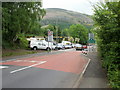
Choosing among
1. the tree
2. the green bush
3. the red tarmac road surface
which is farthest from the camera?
the tree

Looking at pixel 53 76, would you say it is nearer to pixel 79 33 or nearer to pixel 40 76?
pixel 40 76

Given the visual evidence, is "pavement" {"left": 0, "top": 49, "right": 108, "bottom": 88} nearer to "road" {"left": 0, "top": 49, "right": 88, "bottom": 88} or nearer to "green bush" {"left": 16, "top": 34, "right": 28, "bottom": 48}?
"road" {"left": 0, "top": 49, "right": 88, "bottom": 88}

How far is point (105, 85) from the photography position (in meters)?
7.96

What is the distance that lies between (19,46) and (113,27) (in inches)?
1273

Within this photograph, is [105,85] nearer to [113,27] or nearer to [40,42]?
[113,27]

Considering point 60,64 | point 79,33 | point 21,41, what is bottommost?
point 60,64

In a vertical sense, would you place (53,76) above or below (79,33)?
below

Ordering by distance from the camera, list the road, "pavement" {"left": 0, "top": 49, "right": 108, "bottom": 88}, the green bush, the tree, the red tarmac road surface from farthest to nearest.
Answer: the tree → the green bush → the red tarmac road surface → the road → "pavement" {"left": 0, "top": 49, "right": 108, "bottom": 88}

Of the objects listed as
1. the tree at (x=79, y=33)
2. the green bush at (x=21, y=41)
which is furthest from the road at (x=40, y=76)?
the tree at (x=79, y=33)

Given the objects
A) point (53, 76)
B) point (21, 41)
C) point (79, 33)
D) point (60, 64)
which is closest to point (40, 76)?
point (53, 76)

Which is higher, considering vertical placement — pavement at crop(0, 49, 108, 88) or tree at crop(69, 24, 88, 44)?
tree at crop(69, 24, 88, 44)

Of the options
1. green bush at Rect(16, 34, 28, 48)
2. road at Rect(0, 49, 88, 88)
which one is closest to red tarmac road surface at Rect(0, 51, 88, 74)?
road at Rect(0, 49, 88, 88)

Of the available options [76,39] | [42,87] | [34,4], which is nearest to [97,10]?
[42,87]

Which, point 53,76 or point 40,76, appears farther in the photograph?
point 53,76
